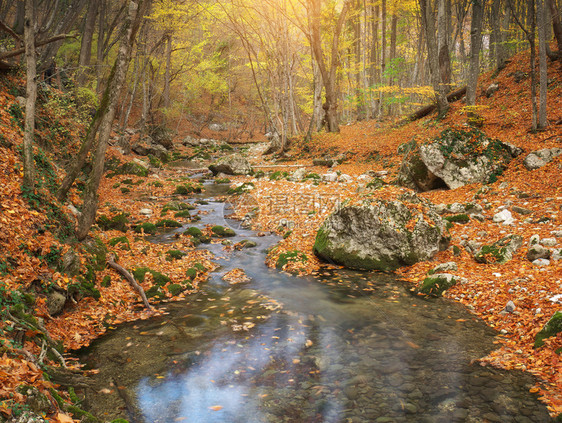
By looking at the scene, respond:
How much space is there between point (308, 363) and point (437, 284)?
3.56 m

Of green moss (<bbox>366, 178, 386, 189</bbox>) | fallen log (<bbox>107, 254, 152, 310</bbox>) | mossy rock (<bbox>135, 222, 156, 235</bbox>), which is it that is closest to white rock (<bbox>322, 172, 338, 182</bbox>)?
green moss (<bbox>366, 178, 386, 189</bbox>)

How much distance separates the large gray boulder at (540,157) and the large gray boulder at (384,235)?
425 cm

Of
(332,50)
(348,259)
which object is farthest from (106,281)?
(332,50)

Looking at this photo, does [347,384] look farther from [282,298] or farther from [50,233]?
[50,233]

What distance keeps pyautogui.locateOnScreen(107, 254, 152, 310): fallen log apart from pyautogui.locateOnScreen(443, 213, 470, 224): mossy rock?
321 inches

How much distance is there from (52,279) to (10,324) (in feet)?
6.19

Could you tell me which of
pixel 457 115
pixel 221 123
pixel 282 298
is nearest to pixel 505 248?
pixel 282 298

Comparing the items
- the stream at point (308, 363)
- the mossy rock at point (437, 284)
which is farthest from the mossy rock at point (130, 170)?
the mossy rock at point (437, 284)

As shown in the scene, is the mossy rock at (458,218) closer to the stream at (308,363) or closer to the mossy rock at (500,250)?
the mossy rock at (500,250)

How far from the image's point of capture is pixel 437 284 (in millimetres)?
7102

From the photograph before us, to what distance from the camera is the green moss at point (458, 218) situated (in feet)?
31.4

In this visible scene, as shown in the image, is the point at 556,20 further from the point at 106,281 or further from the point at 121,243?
the point at 106,281

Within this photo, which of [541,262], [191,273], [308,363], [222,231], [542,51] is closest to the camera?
[308,363]

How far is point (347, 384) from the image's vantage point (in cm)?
453
